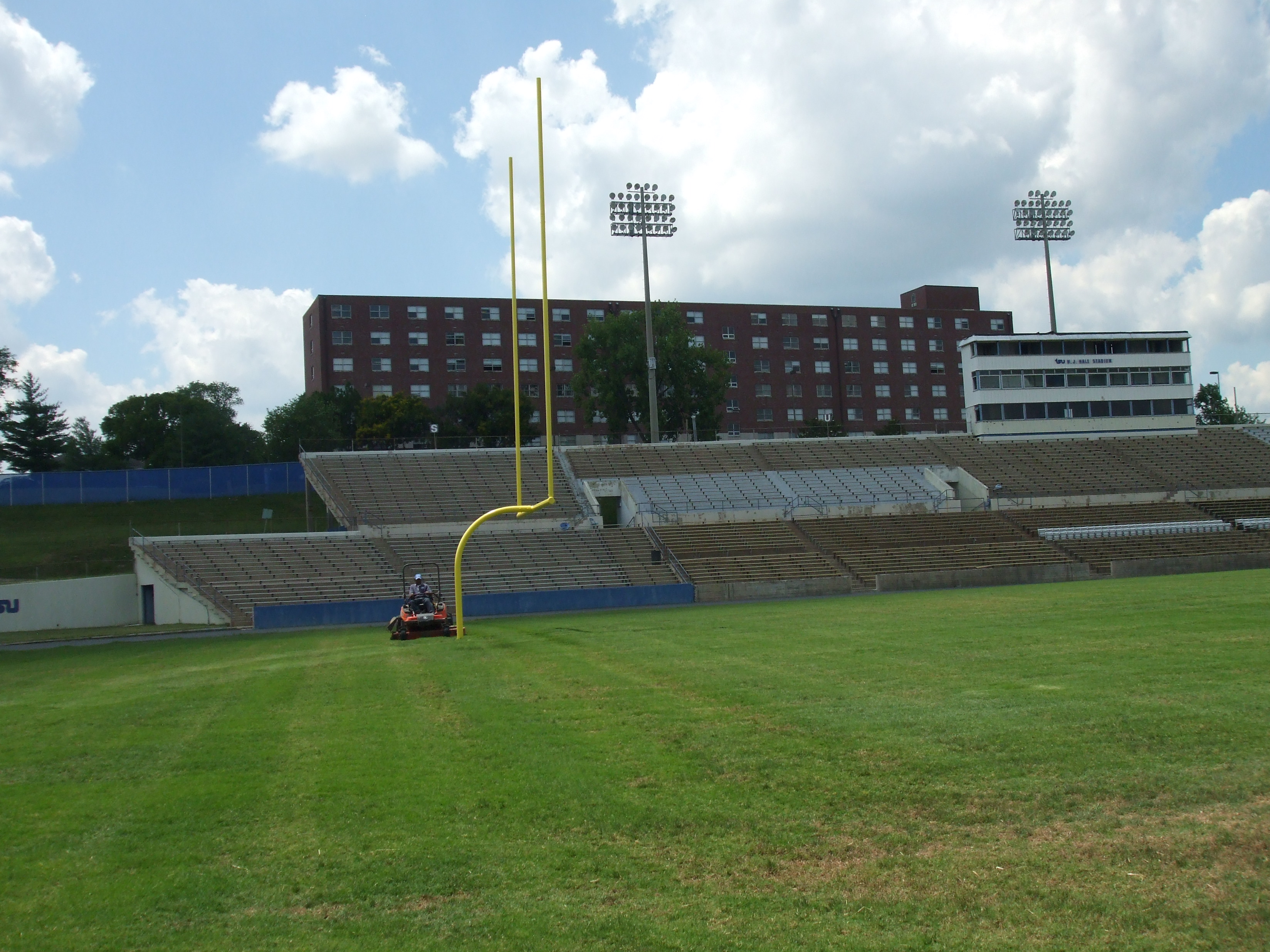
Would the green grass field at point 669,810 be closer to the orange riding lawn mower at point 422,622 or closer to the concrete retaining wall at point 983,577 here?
the orange riding lawn mower at point 422,622

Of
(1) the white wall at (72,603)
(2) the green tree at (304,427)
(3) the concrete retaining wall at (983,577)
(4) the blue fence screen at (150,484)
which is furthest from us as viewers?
(2) the green tree at (304,427)

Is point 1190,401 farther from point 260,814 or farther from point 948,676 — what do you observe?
point 260,814

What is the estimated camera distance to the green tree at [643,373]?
6838 cm

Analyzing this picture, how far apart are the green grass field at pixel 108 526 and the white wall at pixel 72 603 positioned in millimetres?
1290

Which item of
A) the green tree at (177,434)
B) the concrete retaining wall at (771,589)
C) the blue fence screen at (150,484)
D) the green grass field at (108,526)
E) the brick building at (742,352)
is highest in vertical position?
the brick building at (742,352)

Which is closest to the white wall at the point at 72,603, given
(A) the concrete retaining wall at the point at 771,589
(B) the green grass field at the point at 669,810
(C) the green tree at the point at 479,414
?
(A) the concrete retaining wall at the point at 771,589

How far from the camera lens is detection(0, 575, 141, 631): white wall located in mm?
33531

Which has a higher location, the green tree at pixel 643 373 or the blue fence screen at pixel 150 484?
the green tree at pixel 643 373

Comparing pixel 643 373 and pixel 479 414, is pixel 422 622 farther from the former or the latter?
pixel 479 414

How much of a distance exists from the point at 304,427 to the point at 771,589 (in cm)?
4212

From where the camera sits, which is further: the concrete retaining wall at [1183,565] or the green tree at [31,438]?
the green tree at [31,438]

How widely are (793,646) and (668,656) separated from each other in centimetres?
218

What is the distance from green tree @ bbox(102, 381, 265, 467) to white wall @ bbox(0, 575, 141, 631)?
95.5 ft

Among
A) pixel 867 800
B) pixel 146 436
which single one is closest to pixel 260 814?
pixel 867 800
